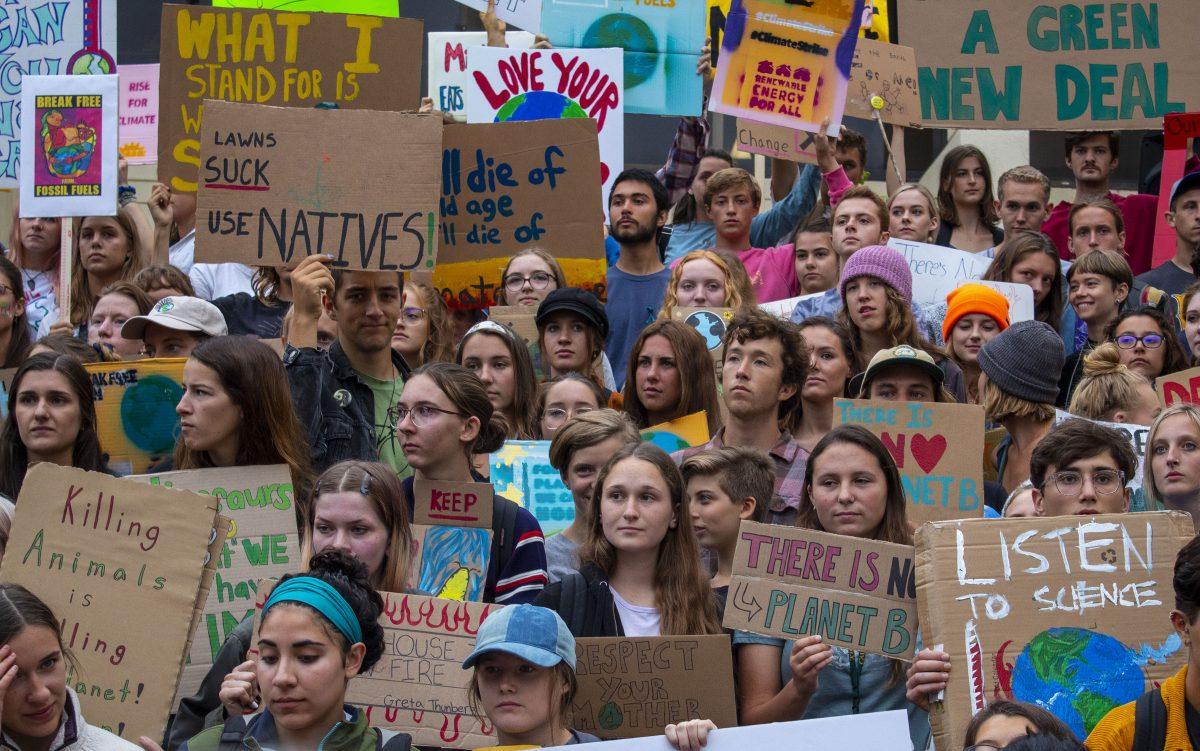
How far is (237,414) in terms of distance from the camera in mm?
5844

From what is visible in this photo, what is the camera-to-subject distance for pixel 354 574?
4777 millimetres

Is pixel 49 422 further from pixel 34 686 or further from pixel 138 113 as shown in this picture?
pixel 138 113

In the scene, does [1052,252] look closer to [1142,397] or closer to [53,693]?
[1142,397]

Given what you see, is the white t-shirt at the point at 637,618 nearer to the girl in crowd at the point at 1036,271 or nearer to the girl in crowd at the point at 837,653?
the girl in crowd at the point at 837,653

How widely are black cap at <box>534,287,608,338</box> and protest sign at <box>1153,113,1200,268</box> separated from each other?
3.76m

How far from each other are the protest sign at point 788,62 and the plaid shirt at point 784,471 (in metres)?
3.29

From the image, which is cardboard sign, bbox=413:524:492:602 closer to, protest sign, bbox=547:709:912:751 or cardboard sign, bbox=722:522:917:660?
cardboard sign, bbox=722:522:917:660

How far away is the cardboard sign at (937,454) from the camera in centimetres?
625

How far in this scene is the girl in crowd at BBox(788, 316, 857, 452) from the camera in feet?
23.4

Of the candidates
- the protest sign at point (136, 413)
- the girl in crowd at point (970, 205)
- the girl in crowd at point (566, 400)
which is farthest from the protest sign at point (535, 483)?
the girl in crowd at point (970, 205)

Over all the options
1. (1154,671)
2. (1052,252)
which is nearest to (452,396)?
(1154,671)

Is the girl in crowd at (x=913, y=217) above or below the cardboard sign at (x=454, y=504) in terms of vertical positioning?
above

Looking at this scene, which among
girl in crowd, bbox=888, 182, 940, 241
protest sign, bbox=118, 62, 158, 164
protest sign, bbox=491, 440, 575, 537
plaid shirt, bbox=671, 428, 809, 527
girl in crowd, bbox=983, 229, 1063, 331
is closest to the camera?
plaid shirt, bbox=671, 428, 809, 527

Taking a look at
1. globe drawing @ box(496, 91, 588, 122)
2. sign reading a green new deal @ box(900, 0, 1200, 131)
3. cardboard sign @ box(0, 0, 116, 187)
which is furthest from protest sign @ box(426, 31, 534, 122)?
sign reading a green new deal @ box(900, 0, 1200, 131)
